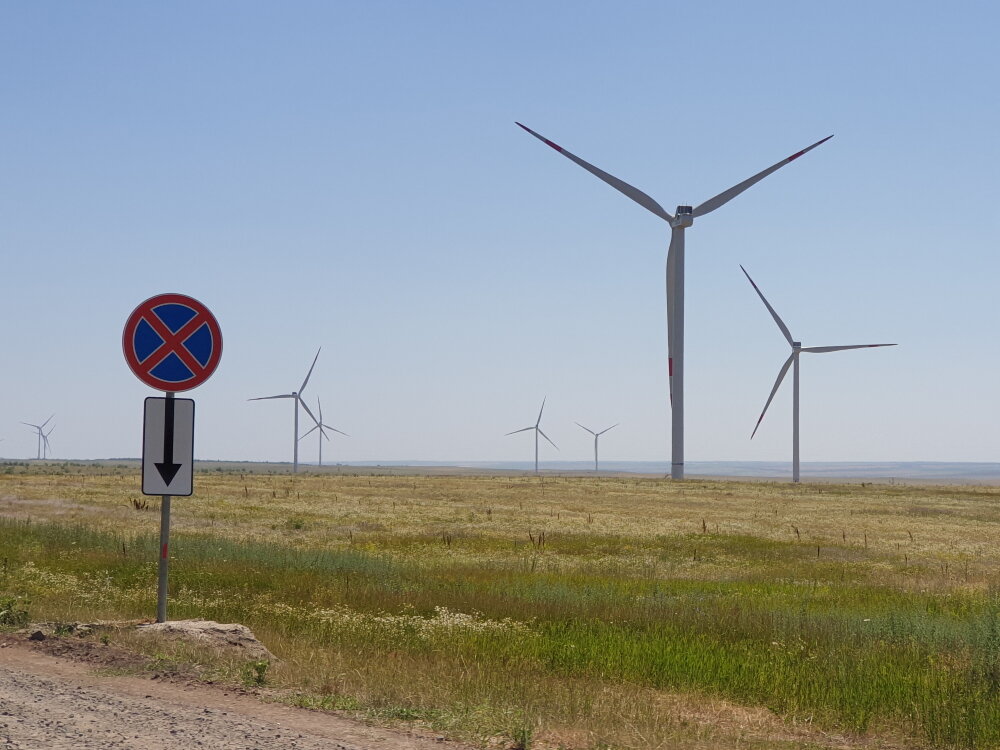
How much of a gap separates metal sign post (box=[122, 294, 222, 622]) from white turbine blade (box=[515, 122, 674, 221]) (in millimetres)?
57995

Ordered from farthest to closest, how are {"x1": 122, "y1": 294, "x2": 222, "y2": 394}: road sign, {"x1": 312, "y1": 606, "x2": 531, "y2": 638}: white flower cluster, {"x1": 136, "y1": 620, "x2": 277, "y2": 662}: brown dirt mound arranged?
{"x1": 312, "y1": 606, "x2": 531, "y2": 638}: white flower cluster → {"x1": 122, "y1": 294, "x2": 222, "y2": 394}: road sign → {"x1": 136, "y1": 620, "x2": 277, "y2": 662}: brown dirt mound

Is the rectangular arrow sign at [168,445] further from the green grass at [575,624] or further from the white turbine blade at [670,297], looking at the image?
the white turbine blade at [670,297]

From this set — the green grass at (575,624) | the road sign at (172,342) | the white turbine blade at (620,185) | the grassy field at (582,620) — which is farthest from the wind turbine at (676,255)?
the road sign at (172,342)

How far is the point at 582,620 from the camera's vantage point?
608 inches

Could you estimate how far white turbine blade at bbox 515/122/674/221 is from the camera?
67.8m

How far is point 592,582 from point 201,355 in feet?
42.5

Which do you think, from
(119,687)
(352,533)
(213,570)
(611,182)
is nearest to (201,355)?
(119,687)

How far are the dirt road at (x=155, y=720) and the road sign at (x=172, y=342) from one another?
3443mm

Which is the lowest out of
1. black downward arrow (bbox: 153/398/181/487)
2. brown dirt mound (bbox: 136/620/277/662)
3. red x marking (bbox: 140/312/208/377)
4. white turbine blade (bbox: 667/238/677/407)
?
brown dirt mound (bbox: 136/620/277/662)

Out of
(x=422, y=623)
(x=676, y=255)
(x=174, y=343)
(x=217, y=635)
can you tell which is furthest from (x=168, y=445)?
(x=676, y=255)

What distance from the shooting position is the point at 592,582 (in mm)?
22203

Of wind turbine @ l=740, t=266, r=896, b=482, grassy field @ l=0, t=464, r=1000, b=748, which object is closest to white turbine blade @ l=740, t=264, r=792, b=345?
wind turbine @ l=740, t=266, r=896, b=482

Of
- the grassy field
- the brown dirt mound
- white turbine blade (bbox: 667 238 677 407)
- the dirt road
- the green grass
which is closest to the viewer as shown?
the dirt road

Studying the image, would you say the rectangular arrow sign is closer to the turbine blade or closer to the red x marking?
the red x marking
